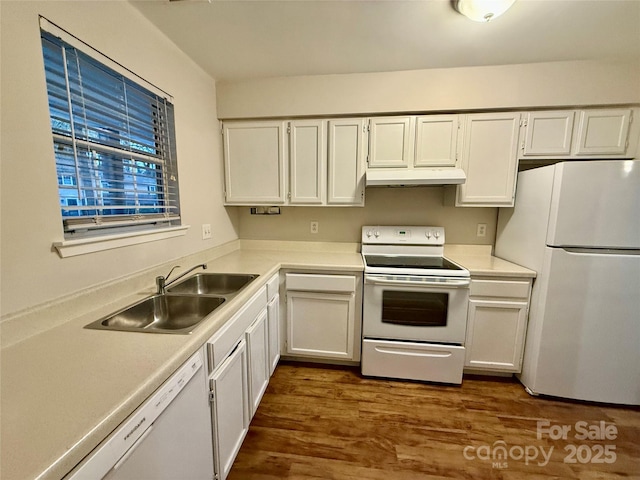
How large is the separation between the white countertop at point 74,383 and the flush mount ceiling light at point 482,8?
6.04 ft

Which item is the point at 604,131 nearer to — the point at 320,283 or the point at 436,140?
the point at 436,140

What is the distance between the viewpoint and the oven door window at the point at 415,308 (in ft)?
6.30

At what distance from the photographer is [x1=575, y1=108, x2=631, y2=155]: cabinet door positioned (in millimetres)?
1907

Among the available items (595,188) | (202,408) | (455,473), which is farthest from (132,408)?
(595,188)

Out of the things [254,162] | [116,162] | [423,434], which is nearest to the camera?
[116,162]

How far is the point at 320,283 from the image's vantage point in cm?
204

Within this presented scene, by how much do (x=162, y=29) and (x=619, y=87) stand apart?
3086 millimetres

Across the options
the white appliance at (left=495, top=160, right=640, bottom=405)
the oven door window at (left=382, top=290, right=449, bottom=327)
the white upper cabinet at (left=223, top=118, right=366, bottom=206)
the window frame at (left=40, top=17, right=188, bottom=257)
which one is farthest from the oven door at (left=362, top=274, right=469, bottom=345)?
the window frame at (left=40, top=17, right=188, bottom=257)

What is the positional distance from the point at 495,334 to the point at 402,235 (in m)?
1.03

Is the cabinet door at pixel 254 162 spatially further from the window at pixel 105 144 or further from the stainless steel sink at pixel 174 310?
the stainless steel sink at pixel 174 310

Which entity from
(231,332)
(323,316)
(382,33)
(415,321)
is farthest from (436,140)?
(231,332)

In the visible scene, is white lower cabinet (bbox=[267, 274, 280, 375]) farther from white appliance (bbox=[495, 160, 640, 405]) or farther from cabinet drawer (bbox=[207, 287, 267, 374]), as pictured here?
white appliance (bbox=[495, 160, 640, 405])

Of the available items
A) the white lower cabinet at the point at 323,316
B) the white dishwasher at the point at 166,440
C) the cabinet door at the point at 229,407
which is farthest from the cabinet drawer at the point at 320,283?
the white dishwasher at the point at 166,440

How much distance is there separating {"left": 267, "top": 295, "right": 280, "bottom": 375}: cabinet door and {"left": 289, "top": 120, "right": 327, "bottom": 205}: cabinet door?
92 cm
